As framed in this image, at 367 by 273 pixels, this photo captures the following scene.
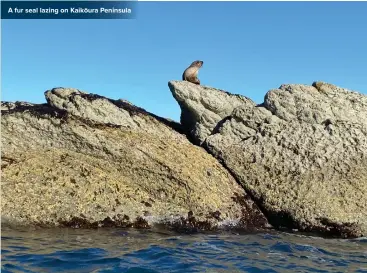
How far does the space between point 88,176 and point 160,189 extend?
124 inches

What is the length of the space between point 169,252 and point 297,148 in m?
9.25

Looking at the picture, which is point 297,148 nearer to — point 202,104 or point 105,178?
point 202,104

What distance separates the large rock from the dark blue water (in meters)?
1.17

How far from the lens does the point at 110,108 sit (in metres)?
22.8

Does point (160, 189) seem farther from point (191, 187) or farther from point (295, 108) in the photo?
point (295, 108)

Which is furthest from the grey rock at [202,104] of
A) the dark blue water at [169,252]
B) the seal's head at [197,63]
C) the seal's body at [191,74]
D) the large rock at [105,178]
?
the dark blue water at [169,252]

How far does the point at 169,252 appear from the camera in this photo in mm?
14164

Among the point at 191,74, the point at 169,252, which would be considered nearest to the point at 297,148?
the point at 191,74

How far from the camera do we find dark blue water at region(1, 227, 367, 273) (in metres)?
12.3

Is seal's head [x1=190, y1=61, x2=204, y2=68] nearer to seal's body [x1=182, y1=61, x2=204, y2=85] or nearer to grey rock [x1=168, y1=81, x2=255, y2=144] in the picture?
seal's body [x1=182, y1=61, x2=204, y2=85]

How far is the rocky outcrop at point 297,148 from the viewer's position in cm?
1906

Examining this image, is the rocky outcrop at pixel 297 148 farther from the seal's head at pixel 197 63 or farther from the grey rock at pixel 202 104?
the seal's head at pixel 197 63

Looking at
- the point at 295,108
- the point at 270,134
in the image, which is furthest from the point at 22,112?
the point at 295,108

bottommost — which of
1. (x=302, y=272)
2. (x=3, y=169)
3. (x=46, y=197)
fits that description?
(x=302, y=272)
